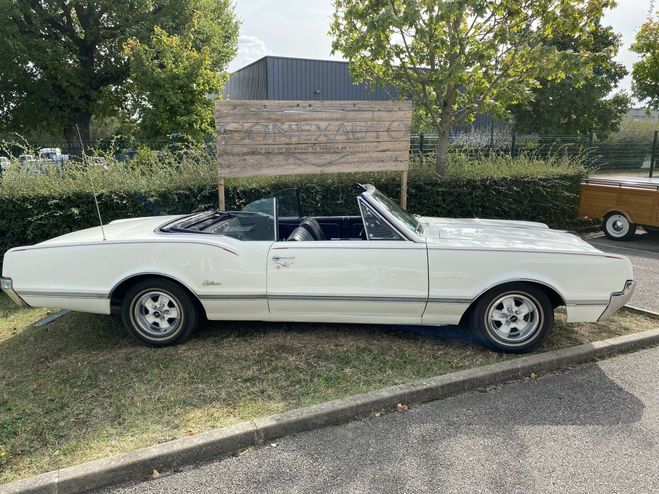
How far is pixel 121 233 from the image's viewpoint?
418cm

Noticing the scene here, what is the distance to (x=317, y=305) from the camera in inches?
152

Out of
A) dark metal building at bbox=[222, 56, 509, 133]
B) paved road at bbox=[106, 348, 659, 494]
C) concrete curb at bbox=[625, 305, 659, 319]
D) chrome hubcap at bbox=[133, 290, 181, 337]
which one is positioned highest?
dark metal building at bbox=[222, 56, 509, 133]

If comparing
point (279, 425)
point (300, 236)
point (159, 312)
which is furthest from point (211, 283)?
point (279, 425)

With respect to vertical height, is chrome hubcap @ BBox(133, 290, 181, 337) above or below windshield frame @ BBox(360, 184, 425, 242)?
below

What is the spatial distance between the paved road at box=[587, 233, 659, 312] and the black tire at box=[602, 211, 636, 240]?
12 centimetres

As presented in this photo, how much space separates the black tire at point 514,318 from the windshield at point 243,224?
183cm

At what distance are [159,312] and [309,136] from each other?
318cm

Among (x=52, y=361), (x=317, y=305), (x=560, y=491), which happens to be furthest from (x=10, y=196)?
(x=560, y=491)

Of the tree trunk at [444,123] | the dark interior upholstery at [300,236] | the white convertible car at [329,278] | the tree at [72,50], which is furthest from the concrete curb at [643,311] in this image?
the tree at [72,50]

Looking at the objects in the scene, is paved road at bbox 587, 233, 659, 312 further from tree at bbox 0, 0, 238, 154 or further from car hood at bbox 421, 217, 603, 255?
tree at bbox 0, 0, 238, 154

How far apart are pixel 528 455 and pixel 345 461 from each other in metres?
1.05

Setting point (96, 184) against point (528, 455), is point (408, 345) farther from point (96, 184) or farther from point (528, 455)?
point (96, 184)

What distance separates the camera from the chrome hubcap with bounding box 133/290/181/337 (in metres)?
3.98

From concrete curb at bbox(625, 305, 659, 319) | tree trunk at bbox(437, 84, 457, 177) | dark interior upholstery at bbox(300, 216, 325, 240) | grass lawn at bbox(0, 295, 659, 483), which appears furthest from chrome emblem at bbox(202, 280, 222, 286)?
tree trunk at bbox(437, 84, 457, 177)
